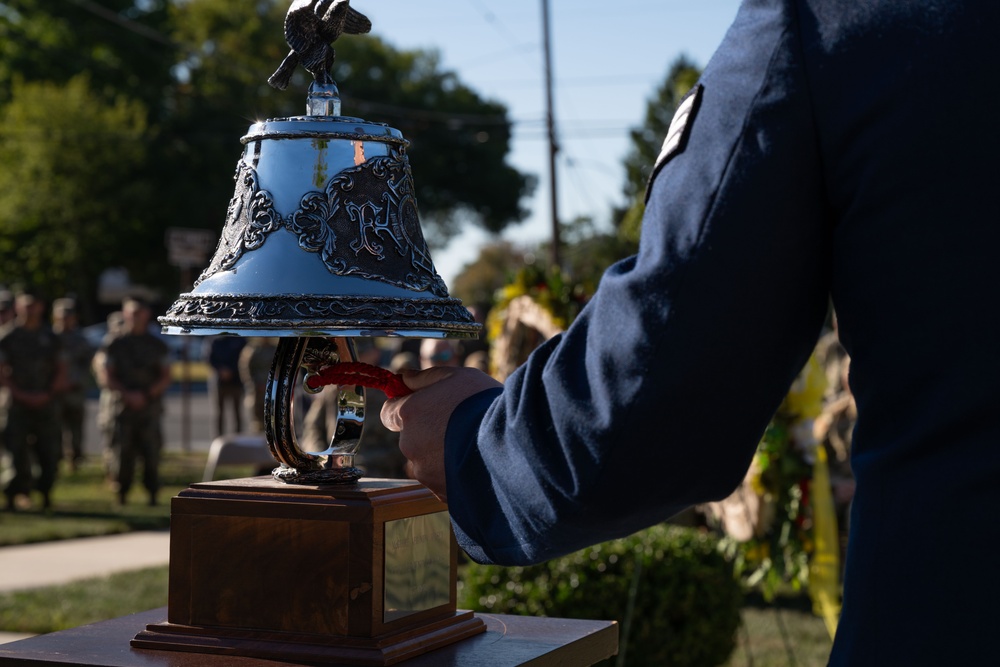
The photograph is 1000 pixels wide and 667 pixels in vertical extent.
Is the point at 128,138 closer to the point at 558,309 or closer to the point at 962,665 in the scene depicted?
the point at 558,309

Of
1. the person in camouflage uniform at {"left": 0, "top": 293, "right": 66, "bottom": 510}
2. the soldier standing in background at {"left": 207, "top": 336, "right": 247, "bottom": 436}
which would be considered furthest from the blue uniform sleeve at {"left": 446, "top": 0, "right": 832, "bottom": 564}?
the soldier standing in background at {"left": 207, "top": 336, "right": 247, "bottom": 436}

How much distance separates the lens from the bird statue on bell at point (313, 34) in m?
2.32

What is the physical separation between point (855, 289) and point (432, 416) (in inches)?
24.9

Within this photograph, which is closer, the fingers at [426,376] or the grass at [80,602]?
the fingers at [426,376]

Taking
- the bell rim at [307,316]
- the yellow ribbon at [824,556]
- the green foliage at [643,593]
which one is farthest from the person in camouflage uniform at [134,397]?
the bell rim at [307,316]

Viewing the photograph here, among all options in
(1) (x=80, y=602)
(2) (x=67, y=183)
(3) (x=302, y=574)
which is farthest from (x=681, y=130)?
(2) (x=67, y=183)

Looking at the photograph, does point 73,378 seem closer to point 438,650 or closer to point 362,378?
point 438,650

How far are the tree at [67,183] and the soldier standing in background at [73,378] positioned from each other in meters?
23.7

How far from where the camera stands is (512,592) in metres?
5.38

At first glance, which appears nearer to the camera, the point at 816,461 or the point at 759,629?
the point at 816,461

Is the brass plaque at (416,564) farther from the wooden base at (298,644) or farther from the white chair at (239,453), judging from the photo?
the white chair at (239,453)

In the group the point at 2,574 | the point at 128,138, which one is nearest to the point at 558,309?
the point at 2,574

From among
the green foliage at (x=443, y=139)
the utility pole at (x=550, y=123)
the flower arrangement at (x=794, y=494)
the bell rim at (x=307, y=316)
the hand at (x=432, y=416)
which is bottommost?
the flower arrangement at (x=794, y=494)

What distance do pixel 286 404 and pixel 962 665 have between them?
1313 mm
